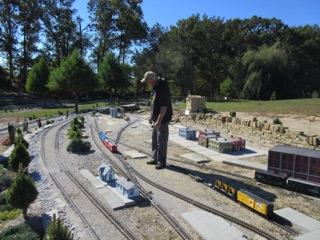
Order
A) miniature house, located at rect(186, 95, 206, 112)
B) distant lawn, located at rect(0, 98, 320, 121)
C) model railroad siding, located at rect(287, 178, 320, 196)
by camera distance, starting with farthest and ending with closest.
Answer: miniature house, located at rect(186, 95, 206, 112)
distant lawn, located at rect(0, 98, 320, 121)
model railroad siding, located at rect(287, 178, 320, 196)

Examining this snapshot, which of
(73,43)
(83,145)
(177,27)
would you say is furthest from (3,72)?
(83,145)

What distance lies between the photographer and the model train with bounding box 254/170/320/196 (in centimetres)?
751

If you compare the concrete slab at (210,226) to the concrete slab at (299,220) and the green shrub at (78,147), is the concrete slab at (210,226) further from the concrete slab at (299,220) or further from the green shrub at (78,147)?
the green shrub at (78,147)

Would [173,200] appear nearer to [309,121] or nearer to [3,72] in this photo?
[309,121]

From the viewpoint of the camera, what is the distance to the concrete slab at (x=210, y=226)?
5.28 m

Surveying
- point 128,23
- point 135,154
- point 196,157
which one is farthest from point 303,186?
point 128,23

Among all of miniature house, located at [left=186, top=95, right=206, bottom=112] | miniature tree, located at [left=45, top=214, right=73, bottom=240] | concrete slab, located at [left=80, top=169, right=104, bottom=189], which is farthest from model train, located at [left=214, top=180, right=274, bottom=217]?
miniature house, located at [left=186, top=95, right=206, bottom=112]

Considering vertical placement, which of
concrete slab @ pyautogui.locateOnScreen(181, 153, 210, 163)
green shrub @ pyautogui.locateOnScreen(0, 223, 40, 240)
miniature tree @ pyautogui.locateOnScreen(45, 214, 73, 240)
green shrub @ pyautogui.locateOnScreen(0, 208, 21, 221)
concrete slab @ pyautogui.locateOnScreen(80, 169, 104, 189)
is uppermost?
miniature tree @ pyautogui.locateOnScreen(45, 214, 73, 240)

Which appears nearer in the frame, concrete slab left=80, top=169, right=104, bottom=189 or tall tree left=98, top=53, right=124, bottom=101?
concrete slab left=80, top=169, right=104, bottom=189

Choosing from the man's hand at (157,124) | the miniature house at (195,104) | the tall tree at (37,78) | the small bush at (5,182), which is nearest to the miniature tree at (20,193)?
the small bush at (5,182)

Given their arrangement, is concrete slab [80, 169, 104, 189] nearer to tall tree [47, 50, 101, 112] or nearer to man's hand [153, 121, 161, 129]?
man's hand [153, 121, 161, 129]

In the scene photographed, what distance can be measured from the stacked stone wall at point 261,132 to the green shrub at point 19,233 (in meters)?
11.9

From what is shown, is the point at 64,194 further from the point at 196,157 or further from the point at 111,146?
the point at 196,157

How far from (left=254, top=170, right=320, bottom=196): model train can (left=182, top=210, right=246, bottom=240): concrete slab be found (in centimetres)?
298
